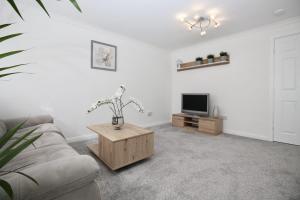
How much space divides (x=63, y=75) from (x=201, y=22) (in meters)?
2.89

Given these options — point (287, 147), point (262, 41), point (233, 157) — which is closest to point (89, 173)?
point (233, 157)

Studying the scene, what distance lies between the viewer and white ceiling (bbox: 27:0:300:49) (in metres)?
2.42

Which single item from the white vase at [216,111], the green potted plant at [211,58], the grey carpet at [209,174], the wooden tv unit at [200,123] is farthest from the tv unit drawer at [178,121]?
the green potted plant at [211,58]

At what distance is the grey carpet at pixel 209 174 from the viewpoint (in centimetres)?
152

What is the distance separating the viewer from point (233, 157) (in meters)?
2.34

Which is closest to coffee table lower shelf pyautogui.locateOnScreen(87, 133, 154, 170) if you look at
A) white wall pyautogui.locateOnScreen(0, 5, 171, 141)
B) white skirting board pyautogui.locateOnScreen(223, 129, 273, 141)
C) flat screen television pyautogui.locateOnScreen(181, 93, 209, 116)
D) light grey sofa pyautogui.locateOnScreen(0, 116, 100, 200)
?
light grey sofa pyautogui.locateOnScreen(0, 116, 100, 200)

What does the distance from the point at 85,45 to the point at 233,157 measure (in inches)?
135

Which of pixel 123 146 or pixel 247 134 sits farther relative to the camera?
pixel 247 134

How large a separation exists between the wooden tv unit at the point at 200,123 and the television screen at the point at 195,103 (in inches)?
6.8

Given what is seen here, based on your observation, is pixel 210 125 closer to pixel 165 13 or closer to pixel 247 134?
→ pixel 247 134

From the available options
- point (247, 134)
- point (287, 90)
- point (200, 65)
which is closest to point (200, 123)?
point (247, 134)

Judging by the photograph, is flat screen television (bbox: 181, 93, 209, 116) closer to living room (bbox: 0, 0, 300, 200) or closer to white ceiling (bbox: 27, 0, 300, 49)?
living room (bbox: 0, 0, 300, 200)

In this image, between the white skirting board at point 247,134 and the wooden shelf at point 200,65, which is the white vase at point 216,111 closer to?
the white skirting board at point 247,134

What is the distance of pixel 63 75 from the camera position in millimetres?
2908
